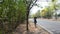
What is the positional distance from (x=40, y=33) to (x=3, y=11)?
487 inches

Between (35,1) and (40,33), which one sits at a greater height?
(35,1)

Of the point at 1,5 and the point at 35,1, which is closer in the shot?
the point at 1,5

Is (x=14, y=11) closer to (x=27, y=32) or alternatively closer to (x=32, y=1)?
(x=32, y=1)

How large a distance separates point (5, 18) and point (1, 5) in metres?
0.56

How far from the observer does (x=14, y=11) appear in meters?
6.49

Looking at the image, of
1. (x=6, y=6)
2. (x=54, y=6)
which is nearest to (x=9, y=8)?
(x=6, y=6)

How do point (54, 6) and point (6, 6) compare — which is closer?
point (6, 6)

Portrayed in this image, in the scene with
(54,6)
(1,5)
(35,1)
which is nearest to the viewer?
(1,5)

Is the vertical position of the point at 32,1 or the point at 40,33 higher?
the point at 32,1

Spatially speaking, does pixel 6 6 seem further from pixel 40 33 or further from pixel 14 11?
pixel 40 33

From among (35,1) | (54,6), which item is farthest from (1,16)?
(54,6)

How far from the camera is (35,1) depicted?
1543 cm

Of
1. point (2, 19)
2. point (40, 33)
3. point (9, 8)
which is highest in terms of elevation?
point (9, 8)

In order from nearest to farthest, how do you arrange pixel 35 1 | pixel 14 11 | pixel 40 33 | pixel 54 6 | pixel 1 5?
pixel 1 5, pixel 14 11, pixel 35 1, pixel 40 33, pixel 54 6
